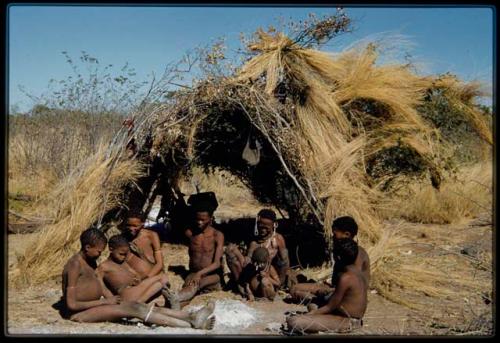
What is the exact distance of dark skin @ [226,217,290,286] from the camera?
5910 mm

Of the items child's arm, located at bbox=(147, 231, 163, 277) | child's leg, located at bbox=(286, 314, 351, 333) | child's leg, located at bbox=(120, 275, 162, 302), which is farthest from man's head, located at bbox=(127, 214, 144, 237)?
child's leg, located at bbox=(286, 314, 351, 333)

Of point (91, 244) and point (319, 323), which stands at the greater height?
point (91, 244)

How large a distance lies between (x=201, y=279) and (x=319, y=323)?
1827mm

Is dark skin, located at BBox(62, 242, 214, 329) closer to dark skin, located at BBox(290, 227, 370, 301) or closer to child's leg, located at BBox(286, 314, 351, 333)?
child's leg, located at BBox(286, 314, 351, 333)

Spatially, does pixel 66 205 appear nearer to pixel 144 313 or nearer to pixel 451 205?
pixel 144 313

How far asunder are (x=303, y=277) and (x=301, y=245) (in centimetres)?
144

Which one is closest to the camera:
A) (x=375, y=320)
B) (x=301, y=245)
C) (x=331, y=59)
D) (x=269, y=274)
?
(x=375, y=320)

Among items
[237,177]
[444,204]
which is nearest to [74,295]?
[237,177]

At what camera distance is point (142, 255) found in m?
5.82

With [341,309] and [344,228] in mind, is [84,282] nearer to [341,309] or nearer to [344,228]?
[341,309]

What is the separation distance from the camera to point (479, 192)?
11.6 m

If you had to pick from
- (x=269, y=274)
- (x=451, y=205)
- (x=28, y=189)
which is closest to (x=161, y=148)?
(x=269, y=274)

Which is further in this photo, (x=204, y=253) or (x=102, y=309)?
(x=204, y=253)

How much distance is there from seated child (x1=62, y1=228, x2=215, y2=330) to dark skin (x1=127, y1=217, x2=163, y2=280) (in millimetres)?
863
